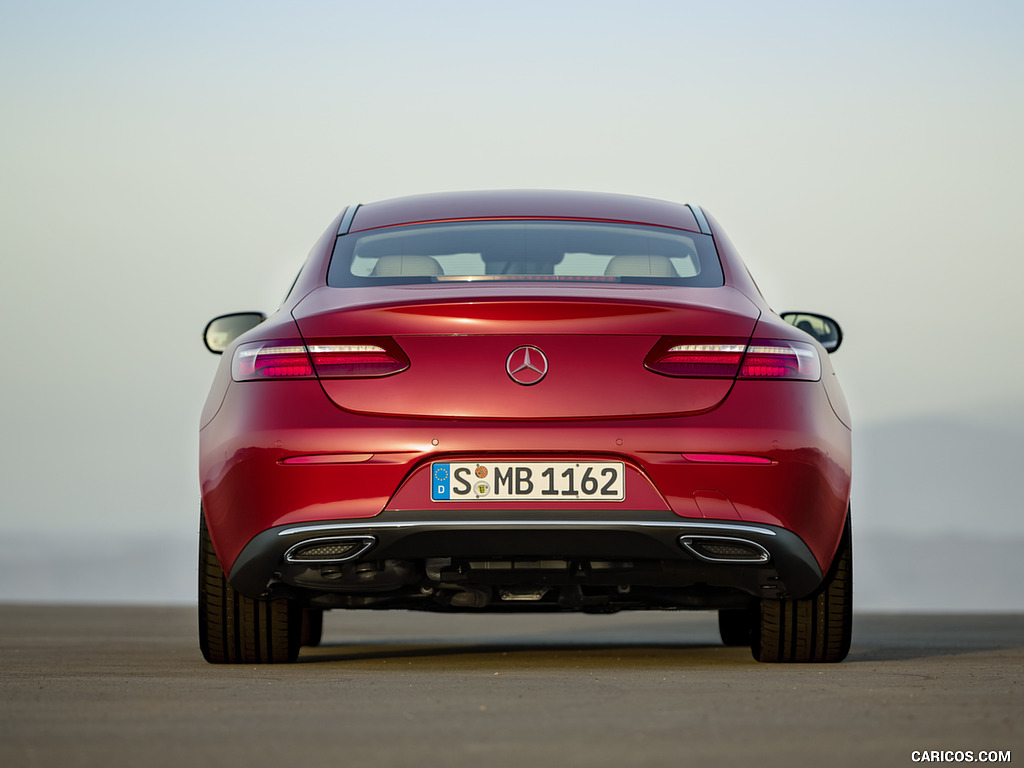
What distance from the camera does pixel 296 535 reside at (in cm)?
476

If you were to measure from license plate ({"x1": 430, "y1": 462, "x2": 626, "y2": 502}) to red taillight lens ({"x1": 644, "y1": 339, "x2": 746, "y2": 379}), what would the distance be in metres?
0.34

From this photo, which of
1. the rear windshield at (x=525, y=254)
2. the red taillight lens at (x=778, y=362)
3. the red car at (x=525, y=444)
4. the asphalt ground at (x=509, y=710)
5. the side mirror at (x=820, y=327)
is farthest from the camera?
the side mirror at (x=820, y=327)

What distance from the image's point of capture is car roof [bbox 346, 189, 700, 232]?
5.85 m

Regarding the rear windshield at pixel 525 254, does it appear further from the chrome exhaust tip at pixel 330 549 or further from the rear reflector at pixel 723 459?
the chrome exhaust tip at pixel 330 549

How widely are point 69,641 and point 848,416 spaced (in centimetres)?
459

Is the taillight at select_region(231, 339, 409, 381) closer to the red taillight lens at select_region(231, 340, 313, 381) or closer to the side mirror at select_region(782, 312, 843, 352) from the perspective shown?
the red taillight lens at select_region(231, 340, 313, 381)

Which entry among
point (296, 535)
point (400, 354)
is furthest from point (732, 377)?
point (296, 535)

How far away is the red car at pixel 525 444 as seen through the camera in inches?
184

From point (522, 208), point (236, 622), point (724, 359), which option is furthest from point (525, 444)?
point (522, 208)

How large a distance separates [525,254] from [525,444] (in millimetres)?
1128

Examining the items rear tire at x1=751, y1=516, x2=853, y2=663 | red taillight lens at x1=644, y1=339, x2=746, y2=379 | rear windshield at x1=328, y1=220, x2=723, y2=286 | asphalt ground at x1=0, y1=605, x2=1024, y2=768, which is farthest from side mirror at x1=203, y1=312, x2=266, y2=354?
rear tire at x1=751, y1=516, x2=853, y2=663

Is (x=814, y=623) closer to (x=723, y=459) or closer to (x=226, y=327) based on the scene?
(x=723, y=459)

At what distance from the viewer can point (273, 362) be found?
4840mm

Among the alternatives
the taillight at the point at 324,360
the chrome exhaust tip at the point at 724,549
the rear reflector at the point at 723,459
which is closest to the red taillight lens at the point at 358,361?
the taillight at the point at 324,360
